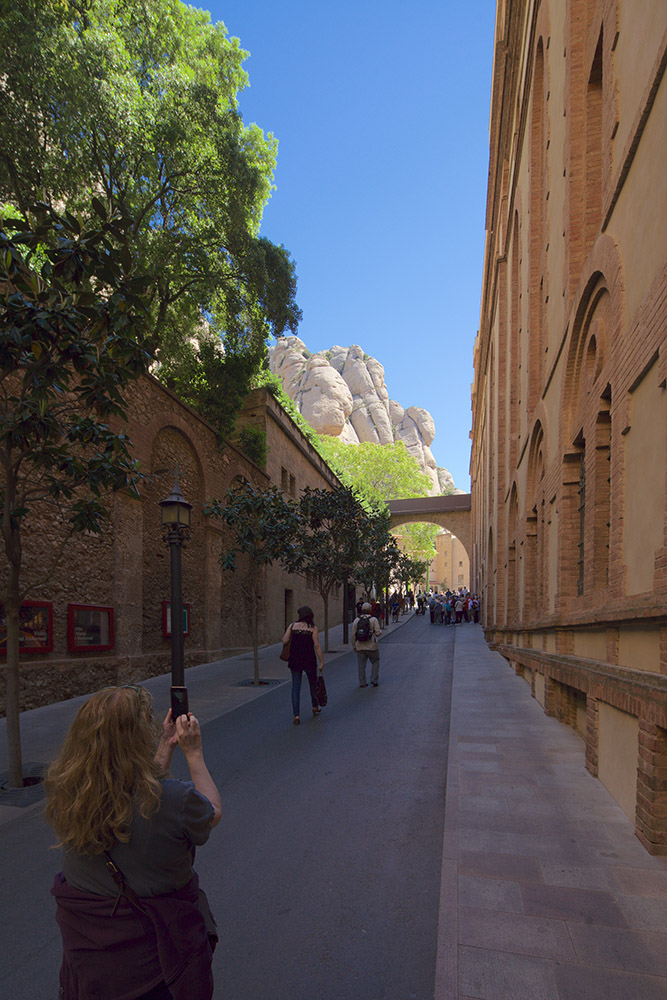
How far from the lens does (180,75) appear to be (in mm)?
17734

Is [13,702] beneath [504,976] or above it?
above

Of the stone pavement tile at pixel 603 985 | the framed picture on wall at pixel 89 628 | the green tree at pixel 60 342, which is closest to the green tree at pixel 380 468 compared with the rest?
the framed picture on wall at pixel 89 628

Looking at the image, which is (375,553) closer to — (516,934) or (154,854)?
(516,934)

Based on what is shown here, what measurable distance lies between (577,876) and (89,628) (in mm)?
10545

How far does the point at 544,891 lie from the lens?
3.77 meters

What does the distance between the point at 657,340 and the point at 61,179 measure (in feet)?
56.8

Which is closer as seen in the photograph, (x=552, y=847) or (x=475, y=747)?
(x=552, y=847)

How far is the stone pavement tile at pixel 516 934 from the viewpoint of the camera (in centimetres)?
315

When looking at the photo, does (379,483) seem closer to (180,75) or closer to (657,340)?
(180,75)

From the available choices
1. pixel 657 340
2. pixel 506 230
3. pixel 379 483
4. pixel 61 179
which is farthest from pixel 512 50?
pixel 379 483

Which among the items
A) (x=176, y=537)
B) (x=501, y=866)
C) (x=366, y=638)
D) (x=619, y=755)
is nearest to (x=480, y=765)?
(x=619, y=755)

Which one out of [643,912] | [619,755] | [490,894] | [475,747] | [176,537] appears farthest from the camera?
[176,537]

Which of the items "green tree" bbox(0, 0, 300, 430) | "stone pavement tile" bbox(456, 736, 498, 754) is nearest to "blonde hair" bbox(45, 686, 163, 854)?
"stone pavement tile" bbox(456, 736, 498, 754)

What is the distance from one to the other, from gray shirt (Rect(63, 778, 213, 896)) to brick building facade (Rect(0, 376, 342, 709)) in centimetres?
588
